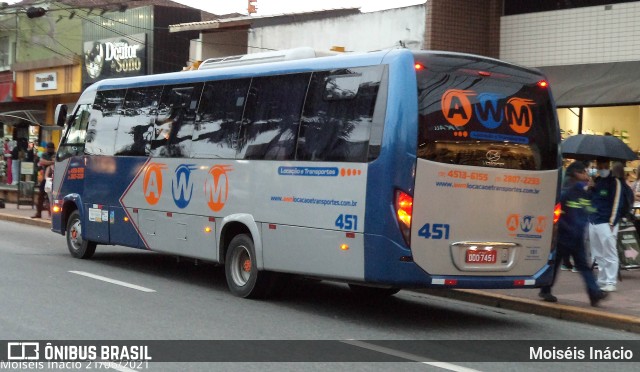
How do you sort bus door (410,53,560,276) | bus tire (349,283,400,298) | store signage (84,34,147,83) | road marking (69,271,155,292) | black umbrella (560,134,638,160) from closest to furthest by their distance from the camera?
bus door (410,53,560,276) < road marking (69,271,155,292) < bus tire (349,283,400,298) < black umbrella (560,134,638,160) < store signage (84,34,147,83)

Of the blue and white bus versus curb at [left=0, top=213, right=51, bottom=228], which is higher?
the blue and white bus

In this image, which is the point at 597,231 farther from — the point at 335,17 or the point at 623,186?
the point at 335,17

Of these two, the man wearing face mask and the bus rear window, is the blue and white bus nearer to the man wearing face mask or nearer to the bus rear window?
the bus rear window

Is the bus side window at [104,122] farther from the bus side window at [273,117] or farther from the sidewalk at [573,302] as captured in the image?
the sidewalk at [573,302]

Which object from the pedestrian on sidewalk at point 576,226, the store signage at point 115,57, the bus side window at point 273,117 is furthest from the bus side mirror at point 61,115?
the store signage at point 115,57

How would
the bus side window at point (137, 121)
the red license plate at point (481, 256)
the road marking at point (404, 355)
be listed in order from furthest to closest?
the bus side window at point (137, 121) < the red license plate at point (481, 256) < the road marking at point (404, 355)

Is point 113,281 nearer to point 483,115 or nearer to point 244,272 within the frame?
point 244,272

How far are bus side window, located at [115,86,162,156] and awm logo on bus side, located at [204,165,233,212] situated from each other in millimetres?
1904

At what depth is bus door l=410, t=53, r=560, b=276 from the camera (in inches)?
396

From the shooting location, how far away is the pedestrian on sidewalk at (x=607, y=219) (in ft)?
41.5

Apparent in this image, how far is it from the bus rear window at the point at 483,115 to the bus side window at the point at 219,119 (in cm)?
315

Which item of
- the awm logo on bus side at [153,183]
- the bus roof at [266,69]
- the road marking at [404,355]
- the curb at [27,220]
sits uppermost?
the bus roof at [266,69]

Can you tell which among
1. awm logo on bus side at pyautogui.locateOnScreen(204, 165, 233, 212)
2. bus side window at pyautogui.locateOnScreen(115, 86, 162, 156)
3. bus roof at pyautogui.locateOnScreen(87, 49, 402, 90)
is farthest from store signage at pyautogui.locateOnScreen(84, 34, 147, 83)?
awm logo on bus side at pyautogui.locateOnScreen(204, 165, 233, 212)

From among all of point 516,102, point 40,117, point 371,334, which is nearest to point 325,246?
point 371,334
